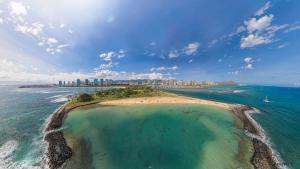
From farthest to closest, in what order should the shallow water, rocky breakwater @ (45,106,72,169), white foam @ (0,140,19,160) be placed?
white foam @ (0,140,19,160) < rocky breakwater @ (45,106,72,169) < the shallow water

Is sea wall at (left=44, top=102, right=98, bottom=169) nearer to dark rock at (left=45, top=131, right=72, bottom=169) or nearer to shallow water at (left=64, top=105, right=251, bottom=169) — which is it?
dark rock at (left=45, top=131, right=72, bottom=169)

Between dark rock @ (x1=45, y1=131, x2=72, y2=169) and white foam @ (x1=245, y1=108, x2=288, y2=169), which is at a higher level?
dark rock @ (x1=45, y1=131, x2=72, y2=169)

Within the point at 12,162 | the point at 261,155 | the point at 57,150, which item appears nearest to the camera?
the point at 12,162

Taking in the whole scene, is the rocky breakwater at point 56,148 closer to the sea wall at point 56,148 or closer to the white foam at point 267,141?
the sea wall at point 56,148

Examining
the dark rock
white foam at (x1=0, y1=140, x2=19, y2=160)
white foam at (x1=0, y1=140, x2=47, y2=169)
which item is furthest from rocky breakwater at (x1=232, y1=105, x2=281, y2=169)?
white foam at (x1=0, y1=140, x2=19, y2=160)

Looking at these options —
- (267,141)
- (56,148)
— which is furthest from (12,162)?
(267,141)

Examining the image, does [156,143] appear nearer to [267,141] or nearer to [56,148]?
[56,148]

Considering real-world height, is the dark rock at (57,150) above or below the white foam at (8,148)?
above

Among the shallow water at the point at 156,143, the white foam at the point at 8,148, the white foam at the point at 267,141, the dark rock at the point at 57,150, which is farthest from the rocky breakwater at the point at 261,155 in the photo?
the white foam at the point at 8,148
